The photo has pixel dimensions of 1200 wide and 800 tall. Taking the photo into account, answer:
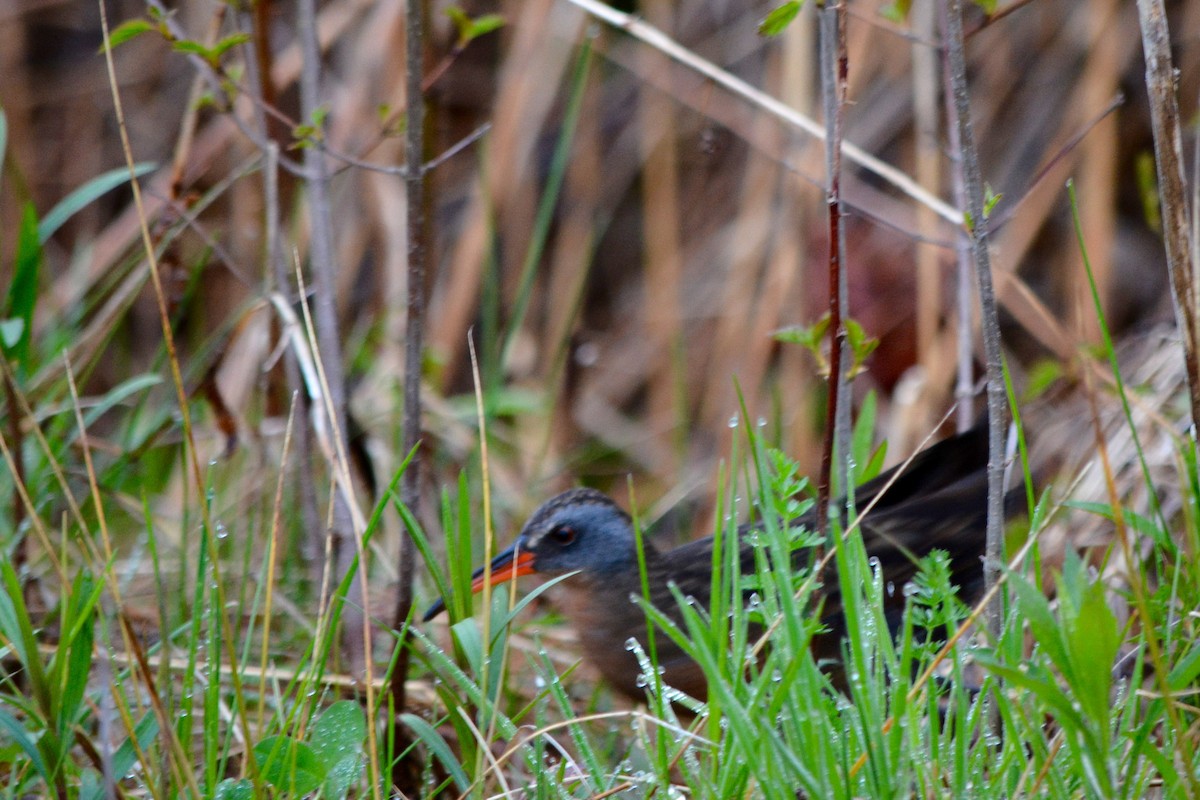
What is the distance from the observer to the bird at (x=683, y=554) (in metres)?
2.67

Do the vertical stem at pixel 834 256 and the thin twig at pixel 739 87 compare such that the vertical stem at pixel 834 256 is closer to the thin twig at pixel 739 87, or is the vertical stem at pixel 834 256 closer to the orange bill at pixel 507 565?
the thin twig at pixel 739 87

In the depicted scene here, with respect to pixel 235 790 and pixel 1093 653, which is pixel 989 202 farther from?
pixel 235 790

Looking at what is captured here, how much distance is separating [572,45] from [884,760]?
163 inches

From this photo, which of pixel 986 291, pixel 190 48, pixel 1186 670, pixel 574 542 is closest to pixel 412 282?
pixel 190 48

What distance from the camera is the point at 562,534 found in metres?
2.96

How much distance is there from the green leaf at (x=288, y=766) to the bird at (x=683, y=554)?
2.45 ft

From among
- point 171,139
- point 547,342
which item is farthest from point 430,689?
point 171,139

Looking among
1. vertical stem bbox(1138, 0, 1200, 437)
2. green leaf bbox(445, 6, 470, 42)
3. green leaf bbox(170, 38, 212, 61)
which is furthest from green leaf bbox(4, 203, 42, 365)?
vertical stem bbox(1138, 0, 1200, 437)

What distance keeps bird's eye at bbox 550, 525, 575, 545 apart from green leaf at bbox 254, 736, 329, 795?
1121 mm

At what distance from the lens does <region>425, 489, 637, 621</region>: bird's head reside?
2.94 m

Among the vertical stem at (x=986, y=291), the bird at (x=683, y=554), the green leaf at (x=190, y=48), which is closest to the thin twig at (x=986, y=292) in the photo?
the vertical stem at (x=986, y=291)

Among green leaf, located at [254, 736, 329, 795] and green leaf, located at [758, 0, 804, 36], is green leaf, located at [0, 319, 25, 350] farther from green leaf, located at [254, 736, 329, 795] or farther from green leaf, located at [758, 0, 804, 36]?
green leaf, located at [758, 0, 804, 36]

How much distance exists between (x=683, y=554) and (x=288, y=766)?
4.17 feet

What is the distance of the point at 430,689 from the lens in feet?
8.67
